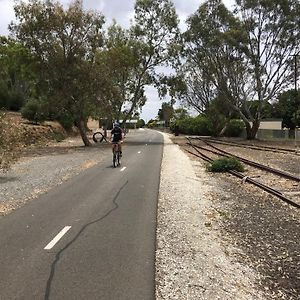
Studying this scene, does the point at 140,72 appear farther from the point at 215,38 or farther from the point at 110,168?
the point at 110,168

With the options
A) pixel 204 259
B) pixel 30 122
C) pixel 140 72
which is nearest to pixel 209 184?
pixel 204 259

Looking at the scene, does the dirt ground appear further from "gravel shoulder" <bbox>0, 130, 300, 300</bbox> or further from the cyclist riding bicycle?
the cyclist riding bicycle

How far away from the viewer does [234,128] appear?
3189 inches

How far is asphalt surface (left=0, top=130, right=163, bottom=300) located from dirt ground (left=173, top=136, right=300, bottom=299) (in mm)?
1502

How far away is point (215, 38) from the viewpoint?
5612 cm

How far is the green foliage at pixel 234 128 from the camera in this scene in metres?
80.6

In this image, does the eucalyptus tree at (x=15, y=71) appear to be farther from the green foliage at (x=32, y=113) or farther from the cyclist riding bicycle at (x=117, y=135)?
the cyclist riding bicycle at (x=117, y=135)

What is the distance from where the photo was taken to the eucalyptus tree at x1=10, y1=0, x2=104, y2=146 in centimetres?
3956

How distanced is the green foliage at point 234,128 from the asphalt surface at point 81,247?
68747mm

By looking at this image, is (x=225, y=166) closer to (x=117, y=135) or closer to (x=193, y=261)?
(x=117, y=135)

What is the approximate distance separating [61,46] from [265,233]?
35.1 metres

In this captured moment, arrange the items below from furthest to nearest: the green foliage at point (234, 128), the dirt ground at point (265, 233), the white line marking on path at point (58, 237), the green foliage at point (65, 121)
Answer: the green foliage at point (234, 128) → the green foliage at point (65, 121) → the white line marking on path at point (58, 237) → the dirt ground at point (265, 233)

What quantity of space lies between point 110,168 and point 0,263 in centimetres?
1450

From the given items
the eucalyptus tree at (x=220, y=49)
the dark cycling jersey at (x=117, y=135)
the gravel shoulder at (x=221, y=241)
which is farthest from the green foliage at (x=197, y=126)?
the gravel shoulder at (x=221, y=241)
